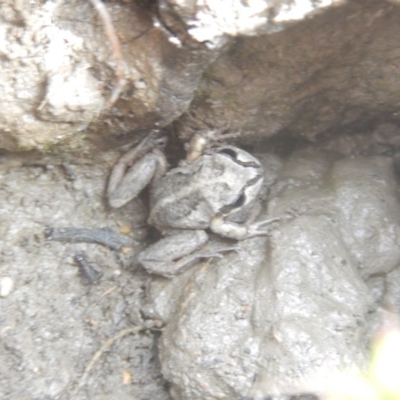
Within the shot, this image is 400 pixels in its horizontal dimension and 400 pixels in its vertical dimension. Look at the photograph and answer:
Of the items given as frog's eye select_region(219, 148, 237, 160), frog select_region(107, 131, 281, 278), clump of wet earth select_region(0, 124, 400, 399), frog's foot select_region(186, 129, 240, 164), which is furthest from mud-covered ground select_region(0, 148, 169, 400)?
frog's eye select_region(219, 148, 237, 160)

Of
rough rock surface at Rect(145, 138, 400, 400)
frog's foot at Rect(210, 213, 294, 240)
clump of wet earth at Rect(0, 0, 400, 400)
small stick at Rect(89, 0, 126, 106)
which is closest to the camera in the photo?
small stick at Rect(89, 0, 126, 106)

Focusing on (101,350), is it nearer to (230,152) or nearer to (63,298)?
(63,298)

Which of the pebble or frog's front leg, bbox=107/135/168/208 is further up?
frog's front leg, bbox=107/135/168/208

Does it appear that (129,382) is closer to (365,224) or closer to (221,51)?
(365,224)

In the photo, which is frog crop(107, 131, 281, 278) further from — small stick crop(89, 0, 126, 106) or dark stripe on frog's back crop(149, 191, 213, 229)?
small stick crop(89, 0, 126, 106)

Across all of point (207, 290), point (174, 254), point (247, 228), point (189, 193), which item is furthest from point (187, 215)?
point (207, 290)

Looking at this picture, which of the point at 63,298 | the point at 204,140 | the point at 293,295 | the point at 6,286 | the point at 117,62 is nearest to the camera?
the point at 117,62

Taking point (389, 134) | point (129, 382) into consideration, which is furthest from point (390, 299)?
point (129, 382)
